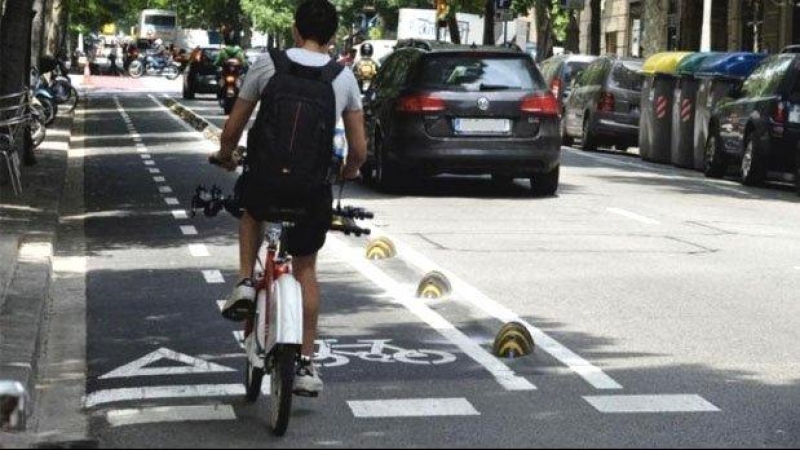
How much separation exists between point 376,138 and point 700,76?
1053 cm

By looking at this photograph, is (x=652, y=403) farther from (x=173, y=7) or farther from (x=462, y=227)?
(x=173, y=7)

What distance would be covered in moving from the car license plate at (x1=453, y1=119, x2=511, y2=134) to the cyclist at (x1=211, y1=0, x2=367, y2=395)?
42.8 ft

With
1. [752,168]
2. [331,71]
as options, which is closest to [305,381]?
[331,71]

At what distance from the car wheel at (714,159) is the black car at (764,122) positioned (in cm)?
3

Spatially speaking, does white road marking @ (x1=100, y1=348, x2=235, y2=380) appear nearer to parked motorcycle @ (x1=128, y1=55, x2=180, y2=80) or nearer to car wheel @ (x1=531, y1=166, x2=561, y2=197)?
car wheel @ (x1=531, y1=166, x2=561, y2=197)

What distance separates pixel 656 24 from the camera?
1820 inches

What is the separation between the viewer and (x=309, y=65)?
809 cm

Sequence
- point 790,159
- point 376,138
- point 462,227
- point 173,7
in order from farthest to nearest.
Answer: point 173,7, point 790,159, point 376,138, point 462,227

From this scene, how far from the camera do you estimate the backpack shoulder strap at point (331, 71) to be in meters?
8.07

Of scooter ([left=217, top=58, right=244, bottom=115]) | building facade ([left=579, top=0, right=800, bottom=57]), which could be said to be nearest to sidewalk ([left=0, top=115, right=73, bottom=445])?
scooter ([left=217, top=58, right=244, bottom=115])

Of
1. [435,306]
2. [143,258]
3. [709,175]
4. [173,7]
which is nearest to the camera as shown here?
[435,306]

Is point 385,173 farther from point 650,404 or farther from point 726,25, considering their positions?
point 726,25

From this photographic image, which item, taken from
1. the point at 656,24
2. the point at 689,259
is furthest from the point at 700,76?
the point at 689,259

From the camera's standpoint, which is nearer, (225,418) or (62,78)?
(225,418)
